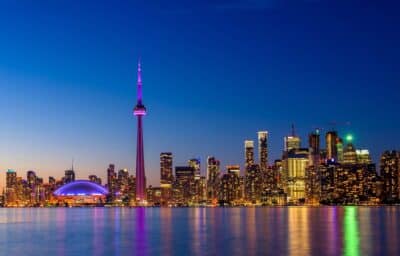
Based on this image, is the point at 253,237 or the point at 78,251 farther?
the point at 253,237

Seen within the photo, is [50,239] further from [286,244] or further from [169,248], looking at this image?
[286,244]

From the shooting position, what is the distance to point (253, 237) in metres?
75.8

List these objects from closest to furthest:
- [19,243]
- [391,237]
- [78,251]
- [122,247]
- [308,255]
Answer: [308,255] → [78,251] → [122,247] → [19,243] → [391,237]

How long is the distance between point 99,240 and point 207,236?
1389 cm

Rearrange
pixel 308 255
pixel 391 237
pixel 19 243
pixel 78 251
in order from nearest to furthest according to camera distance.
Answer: pixel 308 255 → pixel 78 251 → pixel 19 243 → pixel 391 237

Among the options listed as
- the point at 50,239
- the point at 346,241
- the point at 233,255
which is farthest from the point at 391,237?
the point at 50,239

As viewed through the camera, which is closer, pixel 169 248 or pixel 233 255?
pixel 233 255

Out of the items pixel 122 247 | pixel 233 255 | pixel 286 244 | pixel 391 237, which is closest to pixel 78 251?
pixel 122 247

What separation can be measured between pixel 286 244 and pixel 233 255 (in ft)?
39.5

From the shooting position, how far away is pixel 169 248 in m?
62.7

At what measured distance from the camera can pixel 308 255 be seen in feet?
179

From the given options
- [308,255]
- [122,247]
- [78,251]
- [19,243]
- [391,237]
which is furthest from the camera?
[391,237]

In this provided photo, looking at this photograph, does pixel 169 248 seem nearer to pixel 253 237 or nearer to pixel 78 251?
pixel 78 251

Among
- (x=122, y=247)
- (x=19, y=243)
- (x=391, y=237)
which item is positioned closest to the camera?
(x=122, y=247)
